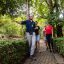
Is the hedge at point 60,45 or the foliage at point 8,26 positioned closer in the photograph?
the hedge at point 60,45

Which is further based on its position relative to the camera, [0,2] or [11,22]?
[11,22]

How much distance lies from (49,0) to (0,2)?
294 inches

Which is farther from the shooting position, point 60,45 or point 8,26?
point 8,26

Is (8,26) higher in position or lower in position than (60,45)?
Result: higher

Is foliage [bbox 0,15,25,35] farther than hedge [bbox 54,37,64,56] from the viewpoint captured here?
Yes

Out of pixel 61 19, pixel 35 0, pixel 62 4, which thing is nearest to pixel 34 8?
pixel 35 0

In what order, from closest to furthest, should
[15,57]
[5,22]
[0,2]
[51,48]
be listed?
[15,57] < [0,2] < [51,48] < [5,22]

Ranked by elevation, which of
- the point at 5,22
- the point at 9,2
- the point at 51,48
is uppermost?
the point at 9,2

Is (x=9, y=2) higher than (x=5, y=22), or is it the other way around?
(x=9, y=2)

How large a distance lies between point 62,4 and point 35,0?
147 inches

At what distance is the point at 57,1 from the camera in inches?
851

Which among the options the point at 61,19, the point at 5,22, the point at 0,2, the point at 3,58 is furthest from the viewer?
the point at 5,22

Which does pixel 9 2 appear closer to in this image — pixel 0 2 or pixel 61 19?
pixel 0 2

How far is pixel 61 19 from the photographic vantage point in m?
19.5
